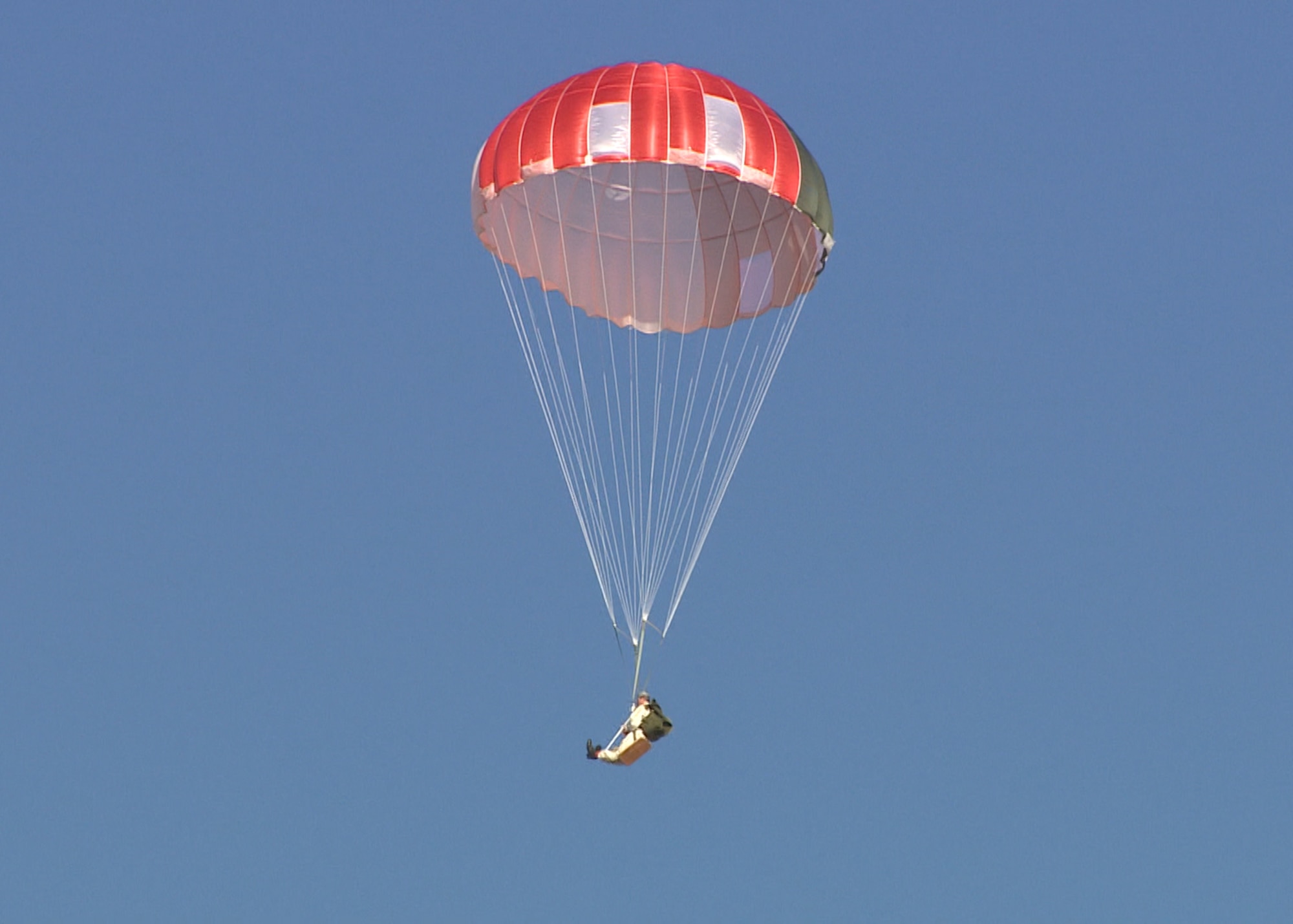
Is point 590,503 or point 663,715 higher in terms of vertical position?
point 590,503

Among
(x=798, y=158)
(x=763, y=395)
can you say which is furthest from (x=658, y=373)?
(x=798, y=158)

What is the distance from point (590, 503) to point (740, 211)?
554 centimetres

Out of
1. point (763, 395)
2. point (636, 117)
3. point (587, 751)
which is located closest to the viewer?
point (587, 751)

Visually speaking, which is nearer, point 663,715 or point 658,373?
point 663,715

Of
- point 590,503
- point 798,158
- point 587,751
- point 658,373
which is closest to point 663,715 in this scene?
point 587,751

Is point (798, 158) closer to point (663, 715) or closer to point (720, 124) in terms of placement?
point (720, 124)

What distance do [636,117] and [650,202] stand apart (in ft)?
11.6

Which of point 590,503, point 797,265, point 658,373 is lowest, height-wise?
point 590,503

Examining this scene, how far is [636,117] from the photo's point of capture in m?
32.1

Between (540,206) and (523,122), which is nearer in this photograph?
(523,122)

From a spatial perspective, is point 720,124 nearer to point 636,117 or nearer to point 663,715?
point 636,117

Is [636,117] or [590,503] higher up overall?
[636,117]

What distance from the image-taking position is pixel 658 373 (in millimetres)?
34156

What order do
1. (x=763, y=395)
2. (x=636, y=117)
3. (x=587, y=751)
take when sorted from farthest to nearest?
(x=763, y=395) → (x=636, y=117) → (x=587, y=751)
